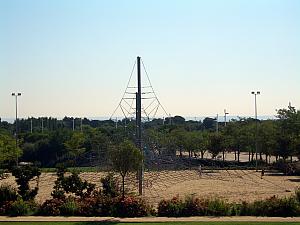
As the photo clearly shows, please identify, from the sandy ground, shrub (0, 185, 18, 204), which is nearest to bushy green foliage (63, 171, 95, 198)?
shrub (0, 185, 18, 204)

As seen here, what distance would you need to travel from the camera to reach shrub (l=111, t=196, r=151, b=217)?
21.5 meters

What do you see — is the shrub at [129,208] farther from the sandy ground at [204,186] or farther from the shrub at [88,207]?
the sandy ground at [204,186]

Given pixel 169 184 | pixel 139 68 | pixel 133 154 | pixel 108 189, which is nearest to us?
pixel 133 154

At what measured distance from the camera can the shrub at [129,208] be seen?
70.4ft

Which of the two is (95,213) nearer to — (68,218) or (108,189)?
(68,218)

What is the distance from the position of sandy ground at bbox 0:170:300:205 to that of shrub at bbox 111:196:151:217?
5.30 m

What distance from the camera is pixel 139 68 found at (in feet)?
106

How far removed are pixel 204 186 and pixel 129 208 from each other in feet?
55.1

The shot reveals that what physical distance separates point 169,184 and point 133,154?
17.0 m

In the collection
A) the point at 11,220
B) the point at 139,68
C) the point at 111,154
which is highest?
the point at 139,68

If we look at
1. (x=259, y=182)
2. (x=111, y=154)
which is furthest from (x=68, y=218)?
(x=259, y=182)

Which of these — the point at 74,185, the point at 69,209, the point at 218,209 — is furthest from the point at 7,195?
the point at 218,209

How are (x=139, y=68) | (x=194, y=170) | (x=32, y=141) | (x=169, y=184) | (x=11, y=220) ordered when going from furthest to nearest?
(x=32, y=141) < (x=194, y=170) < (x=169, y=184) < (x=139, y=68) < (x=11, y=220)

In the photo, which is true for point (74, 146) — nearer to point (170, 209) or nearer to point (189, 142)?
point (189, 142)
